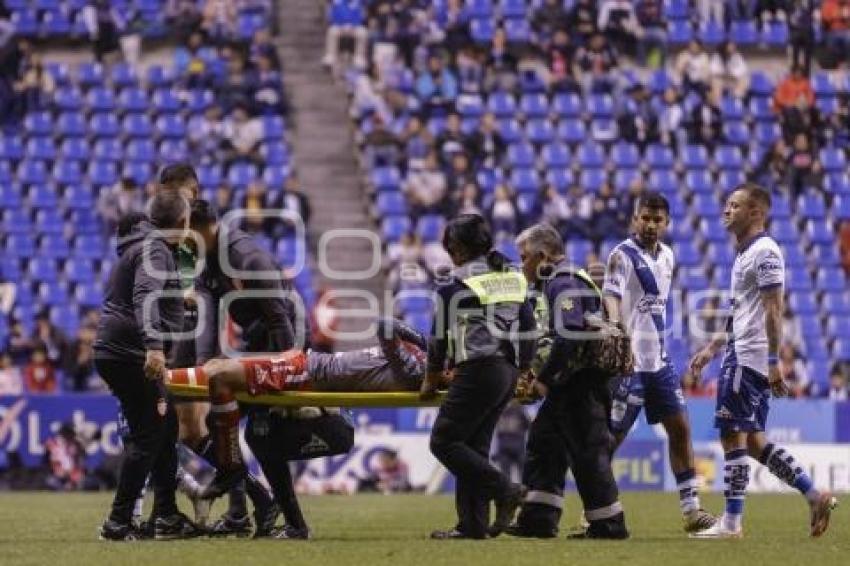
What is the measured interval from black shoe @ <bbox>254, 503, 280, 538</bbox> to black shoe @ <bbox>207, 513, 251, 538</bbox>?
1.03ft

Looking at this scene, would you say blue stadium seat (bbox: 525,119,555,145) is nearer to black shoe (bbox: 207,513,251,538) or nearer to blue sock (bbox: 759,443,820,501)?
black shoe (bbox: 207,513,251,538)

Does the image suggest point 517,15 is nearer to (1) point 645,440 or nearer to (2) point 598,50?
(2) point 598,50

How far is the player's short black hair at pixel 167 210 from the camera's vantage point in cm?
1219

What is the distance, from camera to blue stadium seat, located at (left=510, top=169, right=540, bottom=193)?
91.8 feet

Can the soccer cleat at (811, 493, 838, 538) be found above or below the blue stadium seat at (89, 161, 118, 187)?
below

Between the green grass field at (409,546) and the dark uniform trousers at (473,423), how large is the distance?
0.38 metres

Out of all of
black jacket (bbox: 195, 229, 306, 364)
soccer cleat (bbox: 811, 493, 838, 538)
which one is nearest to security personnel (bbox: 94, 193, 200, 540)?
black jacket (bbox: 195, 229, 306, 364)

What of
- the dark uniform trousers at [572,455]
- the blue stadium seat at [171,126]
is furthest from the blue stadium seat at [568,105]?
the dark uniform trousers at [572,455]

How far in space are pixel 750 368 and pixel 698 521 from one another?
4.16 feet

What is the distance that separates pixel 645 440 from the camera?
22.6 m

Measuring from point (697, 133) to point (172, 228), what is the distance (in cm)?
1822

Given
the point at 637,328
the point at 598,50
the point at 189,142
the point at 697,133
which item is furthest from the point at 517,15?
the point at 637,328

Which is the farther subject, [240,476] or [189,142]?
[189,142]

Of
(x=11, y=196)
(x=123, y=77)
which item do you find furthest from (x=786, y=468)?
(x=123, y=77)
